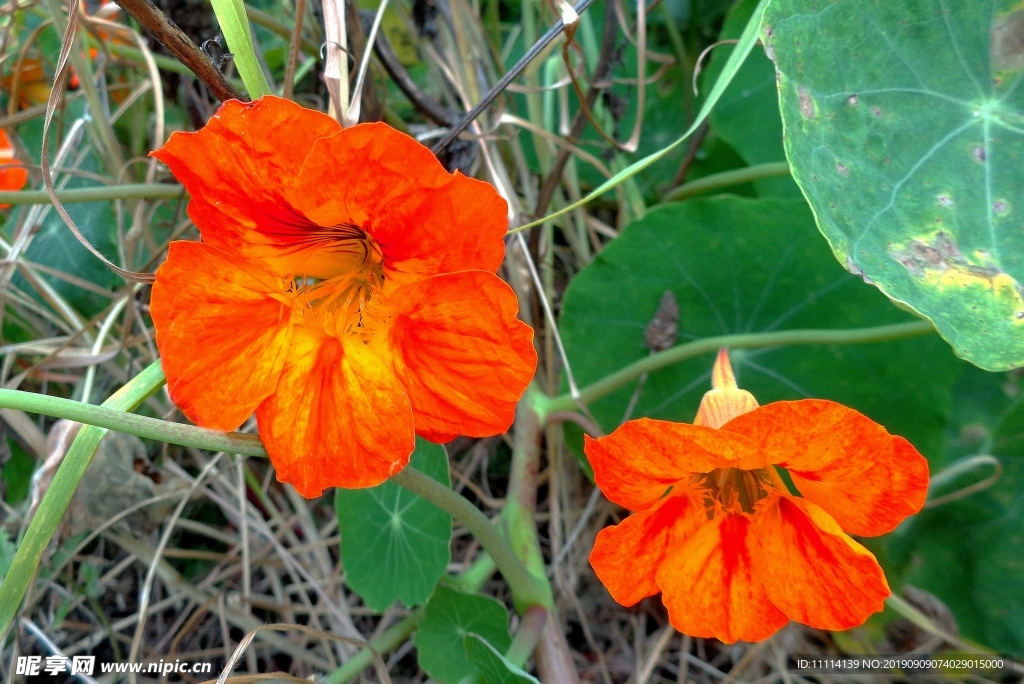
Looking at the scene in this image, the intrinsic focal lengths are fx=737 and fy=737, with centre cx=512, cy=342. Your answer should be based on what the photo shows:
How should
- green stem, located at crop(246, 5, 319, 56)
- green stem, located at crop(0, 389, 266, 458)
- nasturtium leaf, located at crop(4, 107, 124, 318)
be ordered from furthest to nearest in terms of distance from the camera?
nasturtium leaf, located at crop(4, 107, 124, 318) → green stem, located at crop(246, 5, 319, 56) → green stem, located at crop(0, 389, 266, 458)

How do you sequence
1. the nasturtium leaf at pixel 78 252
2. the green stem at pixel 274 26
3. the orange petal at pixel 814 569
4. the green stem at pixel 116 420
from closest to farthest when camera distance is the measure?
the green stem at pixel 116 420 < the orange petal at pixel 814 569 < the green stem at pixel 274 26 < the nasturtium leaf at pixel 78 252

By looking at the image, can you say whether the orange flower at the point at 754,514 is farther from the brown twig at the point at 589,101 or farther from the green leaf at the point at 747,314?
the brown twig at the point at 589,101

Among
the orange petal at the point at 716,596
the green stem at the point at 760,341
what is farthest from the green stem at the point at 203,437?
the green stem at the point at 760,341

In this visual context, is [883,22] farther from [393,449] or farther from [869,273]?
[393,449]

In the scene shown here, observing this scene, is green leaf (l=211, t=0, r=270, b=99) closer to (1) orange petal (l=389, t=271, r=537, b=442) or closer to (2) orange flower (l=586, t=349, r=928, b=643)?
(1) orange petal (l=389, t=271, r=537, b=442)

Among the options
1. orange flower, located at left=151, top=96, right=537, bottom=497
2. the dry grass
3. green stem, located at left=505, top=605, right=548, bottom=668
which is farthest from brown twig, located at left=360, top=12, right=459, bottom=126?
green stem, located at left=505, top=605, right=548, bottom=668

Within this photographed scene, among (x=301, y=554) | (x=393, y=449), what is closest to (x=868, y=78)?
(x=393, y=449)
